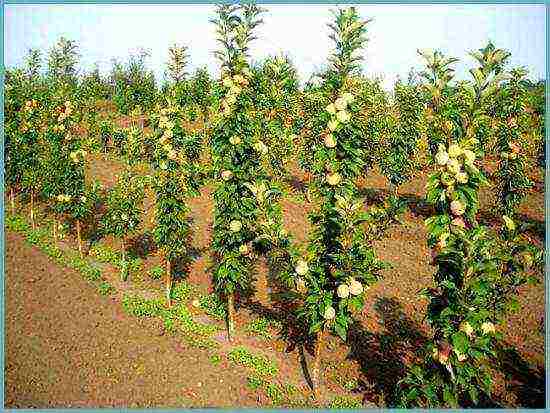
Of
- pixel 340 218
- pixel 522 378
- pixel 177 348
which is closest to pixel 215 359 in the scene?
pixel 177 348

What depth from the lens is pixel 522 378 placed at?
10.5 meters

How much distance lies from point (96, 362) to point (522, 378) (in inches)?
375

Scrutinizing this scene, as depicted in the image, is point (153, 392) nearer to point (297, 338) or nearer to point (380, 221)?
point (297, 338)

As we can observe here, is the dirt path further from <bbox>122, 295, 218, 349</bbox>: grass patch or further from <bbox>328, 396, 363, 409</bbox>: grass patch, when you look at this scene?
<bbox>328, 396, 363, 409</bbox>: grass patch

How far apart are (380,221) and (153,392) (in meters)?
5.70

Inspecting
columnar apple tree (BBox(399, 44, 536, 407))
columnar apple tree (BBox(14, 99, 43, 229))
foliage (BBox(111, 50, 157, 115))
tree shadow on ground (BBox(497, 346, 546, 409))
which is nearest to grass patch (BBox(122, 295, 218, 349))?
columnar apple tree (BBox(399, 44, 536, 407))

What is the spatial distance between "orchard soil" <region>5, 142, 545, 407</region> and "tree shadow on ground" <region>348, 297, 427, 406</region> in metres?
0.03

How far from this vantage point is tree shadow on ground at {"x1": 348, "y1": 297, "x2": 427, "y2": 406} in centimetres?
1008

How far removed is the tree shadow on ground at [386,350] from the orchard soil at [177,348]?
0.03 m

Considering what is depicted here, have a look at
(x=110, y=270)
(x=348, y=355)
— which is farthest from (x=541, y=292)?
(x=110, y=270)

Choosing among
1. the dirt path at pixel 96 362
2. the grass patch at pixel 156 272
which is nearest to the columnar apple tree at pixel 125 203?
the grass patch at pixel 156 272

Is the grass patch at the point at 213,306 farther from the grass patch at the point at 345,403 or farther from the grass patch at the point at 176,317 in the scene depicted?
the grass patch at the point at 345,403

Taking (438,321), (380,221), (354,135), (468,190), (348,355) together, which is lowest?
(348,355)

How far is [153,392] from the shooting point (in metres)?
9.48
